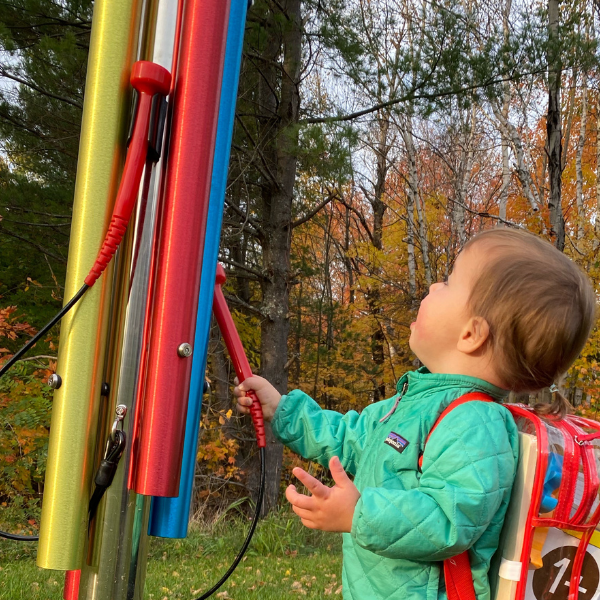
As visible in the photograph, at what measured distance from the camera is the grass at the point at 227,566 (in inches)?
136

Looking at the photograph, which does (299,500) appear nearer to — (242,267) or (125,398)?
(125,398)

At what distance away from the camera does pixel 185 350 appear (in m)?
0.95

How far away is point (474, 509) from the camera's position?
43.6 inches

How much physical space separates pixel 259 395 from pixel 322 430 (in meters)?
0.19

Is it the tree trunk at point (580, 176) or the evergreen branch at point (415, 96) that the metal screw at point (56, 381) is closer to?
the evergreen branch at point (415, 96)

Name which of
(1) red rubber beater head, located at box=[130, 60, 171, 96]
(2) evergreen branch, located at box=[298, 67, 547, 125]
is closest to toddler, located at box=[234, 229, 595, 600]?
(1) red rubber beater head, located at box=[130, 60, 171, 96]

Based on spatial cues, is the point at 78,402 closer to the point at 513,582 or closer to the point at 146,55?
the point at 146,55

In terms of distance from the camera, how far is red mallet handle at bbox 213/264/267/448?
121 centimetres

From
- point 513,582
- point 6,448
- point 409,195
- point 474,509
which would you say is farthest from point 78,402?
point 409,195

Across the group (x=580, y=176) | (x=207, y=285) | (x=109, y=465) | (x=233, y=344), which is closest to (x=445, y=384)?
(x=233, y=344)

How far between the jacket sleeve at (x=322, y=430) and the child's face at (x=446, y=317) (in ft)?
Answer: 0.78

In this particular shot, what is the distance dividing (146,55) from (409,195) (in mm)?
13985

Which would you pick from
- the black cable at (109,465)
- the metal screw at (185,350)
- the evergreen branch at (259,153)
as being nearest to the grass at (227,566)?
the black cable at (109,465)

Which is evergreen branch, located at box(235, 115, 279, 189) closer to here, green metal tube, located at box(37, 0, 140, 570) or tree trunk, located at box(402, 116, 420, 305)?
tree trunk, located at box(402, 116, 420, 305)
